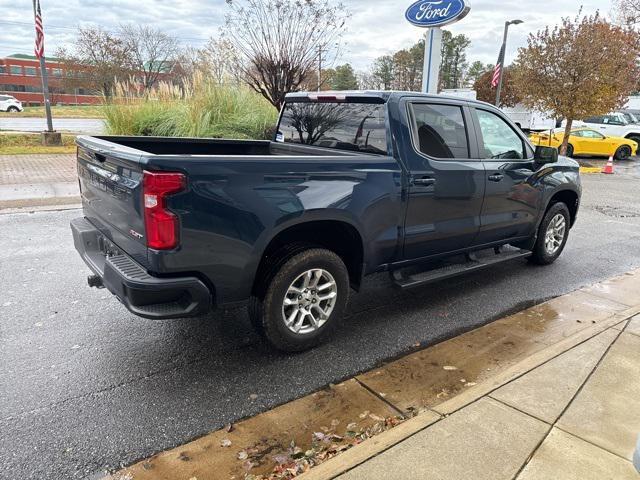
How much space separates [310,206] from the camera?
129 inches

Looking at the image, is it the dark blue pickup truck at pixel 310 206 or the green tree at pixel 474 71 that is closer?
the dark blue pickup truck at pixel 310 206

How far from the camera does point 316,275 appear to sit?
351cm

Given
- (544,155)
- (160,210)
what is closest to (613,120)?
(544,155)

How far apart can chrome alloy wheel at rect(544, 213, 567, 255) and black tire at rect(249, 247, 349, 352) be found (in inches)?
131

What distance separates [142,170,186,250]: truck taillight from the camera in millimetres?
2719

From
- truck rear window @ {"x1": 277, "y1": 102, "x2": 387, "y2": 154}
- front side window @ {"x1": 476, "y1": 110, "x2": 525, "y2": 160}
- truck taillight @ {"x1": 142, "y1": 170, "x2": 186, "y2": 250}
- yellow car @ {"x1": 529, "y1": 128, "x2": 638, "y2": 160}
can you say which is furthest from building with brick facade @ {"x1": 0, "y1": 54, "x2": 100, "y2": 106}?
truck taillight @ {"x1": 142, "y1": 170, "x2": 186, "y2": 250}

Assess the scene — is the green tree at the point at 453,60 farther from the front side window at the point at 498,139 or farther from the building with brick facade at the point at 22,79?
the front side window at the point at 498,139

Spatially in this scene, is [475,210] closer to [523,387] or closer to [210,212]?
[523,387]

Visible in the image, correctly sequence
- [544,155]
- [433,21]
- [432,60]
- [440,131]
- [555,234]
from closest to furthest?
[440,131] < [544,155] < [555,234] < [432,60] < [433,21]

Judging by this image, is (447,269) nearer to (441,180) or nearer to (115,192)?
(441,180)

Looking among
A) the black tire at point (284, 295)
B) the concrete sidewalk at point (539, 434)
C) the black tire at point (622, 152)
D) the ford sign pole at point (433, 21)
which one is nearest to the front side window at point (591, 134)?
the black tire at point (622, 152)

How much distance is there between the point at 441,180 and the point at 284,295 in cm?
174

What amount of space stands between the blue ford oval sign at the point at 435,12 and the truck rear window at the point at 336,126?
888 centimetres

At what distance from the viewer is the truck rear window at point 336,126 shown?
393 cm
